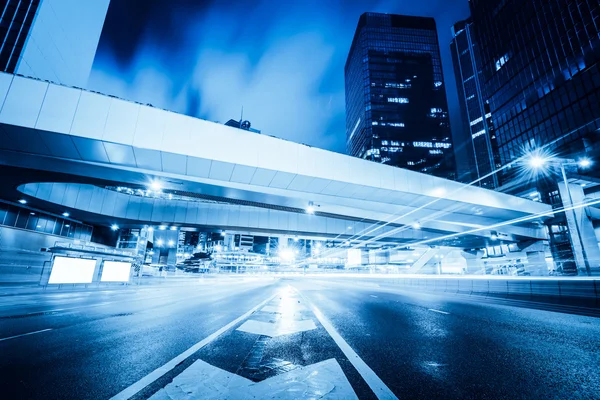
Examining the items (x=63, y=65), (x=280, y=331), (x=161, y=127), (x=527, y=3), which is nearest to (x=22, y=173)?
(x=161, y=127)

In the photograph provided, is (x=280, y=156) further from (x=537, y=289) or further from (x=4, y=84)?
(x=537, y=289)

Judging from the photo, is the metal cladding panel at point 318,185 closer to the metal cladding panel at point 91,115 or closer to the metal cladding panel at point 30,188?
the metal cladding panel at point 91,115

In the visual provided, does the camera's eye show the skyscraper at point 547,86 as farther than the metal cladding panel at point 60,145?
Yes

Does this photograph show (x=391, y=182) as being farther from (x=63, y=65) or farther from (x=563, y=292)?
(x=63, y=65)

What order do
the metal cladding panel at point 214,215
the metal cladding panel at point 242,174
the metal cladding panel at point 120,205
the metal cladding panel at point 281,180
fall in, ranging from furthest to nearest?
the metal cladding panel at point 214,215, the metal cladding panel at point 120,205, the metal cladding panel at point 281,180, the metal cladding panel at point 242,174

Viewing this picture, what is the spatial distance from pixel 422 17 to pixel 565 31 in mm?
93993

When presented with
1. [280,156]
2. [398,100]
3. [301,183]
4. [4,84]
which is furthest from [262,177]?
[398,100]

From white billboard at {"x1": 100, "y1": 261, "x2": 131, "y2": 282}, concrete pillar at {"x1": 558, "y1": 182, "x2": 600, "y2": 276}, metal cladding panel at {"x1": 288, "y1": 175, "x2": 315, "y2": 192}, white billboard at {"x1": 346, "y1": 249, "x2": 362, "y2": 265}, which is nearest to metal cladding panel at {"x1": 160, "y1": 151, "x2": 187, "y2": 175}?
metal cladding panel at {"x1": 288, "y1": 175, "x2": 315, "y2": 192}

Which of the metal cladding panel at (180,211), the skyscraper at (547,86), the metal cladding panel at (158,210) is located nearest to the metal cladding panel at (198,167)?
the metal cladding panel at (180,211)

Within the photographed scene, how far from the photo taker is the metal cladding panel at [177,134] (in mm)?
10557

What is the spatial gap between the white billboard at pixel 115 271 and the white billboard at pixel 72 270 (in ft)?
4.58

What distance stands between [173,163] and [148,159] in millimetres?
1022

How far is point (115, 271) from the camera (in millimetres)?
21469

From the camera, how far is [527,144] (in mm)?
57625
